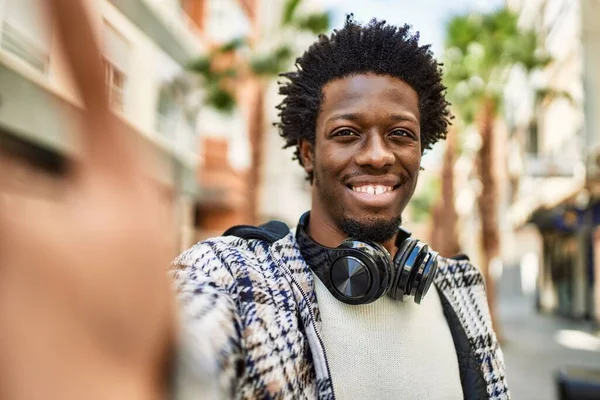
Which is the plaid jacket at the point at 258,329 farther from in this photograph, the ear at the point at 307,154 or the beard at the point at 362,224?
the ear at the point at 307,154

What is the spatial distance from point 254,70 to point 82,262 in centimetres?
1332

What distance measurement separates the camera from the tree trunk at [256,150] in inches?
473

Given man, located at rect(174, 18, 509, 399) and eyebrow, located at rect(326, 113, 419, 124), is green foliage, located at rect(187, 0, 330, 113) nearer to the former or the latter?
man, located at rect(174, 18, 509, 399)

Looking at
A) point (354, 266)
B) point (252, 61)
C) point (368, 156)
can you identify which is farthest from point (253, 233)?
point (252, 61)

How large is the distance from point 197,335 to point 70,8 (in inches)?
19.1

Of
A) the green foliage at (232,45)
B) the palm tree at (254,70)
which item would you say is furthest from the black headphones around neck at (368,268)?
the green foliage at (232,45)

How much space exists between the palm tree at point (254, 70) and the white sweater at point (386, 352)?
10.0 metres

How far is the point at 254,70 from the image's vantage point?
1345 cm

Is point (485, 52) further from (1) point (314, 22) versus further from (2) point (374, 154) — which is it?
(2) point (374, 154)

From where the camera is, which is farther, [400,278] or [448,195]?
[448,195]

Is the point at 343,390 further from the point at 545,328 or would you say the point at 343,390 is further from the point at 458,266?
the point at 545,328

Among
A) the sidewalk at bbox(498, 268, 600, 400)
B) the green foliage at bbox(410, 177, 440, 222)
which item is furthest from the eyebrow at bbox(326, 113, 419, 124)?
the green foliage at bbox(410, 177, 440, 222)

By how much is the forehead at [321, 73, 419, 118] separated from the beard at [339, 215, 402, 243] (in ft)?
0.97

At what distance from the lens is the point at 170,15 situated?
1534 centimetres
